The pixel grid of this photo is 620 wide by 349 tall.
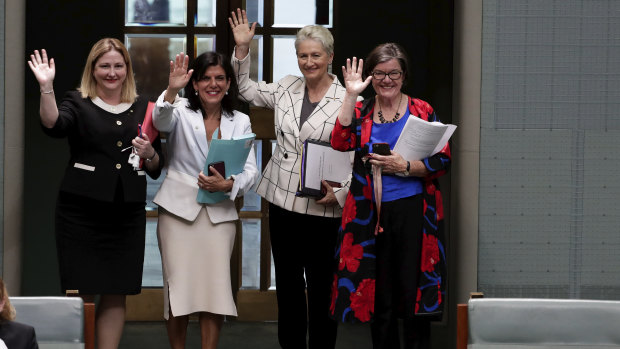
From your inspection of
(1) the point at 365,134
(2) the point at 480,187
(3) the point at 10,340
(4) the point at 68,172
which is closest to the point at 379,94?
(1) the point at 365,134

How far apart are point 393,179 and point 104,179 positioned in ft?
4.12

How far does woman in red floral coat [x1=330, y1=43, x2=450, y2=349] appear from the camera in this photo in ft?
12.4

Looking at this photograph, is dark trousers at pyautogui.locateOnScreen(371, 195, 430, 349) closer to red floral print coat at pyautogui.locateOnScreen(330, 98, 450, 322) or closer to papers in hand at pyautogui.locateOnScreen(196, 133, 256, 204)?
red floral print coat at pyautogui.locateOnScreen(330, 98, 450, 322)

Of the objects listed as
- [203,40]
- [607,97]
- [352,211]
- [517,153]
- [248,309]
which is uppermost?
[203,40]

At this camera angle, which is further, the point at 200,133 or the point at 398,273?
the point at 200,133

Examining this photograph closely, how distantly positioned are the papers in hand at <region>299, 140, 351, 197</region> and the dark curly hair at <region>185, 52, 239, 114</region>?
44 centimetres

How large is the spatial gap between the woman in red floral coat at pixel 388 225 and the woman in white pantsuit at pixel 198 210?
615mm

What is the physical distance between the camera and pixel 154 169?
4.13 m

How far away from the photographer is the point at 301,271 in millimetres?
4293

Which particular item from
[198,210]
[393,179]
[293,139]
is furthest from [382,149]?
[198,210]

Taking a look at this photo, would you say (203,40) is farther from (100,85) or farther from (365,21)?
(100,85)

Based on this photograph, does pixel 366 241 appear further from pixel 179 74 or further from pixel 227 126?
pixel 179 74

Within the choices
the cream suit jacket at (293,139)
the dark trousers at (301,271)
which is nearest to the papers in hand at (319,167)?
the cream suit jacket at (293,139)

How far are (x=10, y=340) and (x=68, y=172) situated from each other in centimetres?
131
